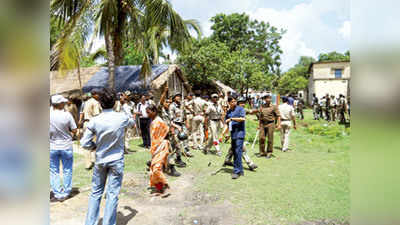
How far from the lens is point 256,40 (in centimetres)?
3394

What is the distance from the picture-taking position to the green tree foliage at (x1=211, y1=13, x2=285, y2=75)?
31.4 meters

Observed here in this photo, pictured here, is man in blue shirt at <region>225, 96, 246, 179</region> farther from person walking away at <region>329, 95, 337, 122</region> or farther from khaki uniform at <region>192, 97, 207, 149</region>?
person walking away at <region>329, 95, 337, 122</region>

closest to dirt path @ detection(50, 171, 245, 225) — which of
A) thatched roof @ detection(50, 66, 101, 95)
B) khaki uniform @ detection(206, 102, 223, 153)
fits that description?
khaki uniform @ detection(206, 102, 223, 153)

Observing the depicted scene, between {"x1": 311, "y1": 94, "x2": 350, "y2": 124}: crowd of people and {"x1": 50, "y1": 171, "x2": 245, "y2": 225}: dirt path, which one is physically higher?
{"x1": 311, "y1": 94, "x2": 350, "y2": 124}: crowd of people

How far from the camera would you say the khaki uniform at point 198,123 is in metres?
8.70

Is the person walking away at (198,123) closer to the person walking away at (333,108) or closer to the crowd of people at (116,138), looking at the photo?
the crowd of people at (116,138)

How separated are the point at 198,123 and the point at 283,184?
13.3ft

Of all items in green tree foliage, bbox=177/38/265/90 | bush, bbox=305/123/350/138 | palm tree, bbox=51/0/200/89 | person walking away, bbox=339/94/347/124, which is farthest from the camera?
green tree foliage, bbox=177/38/265/90
